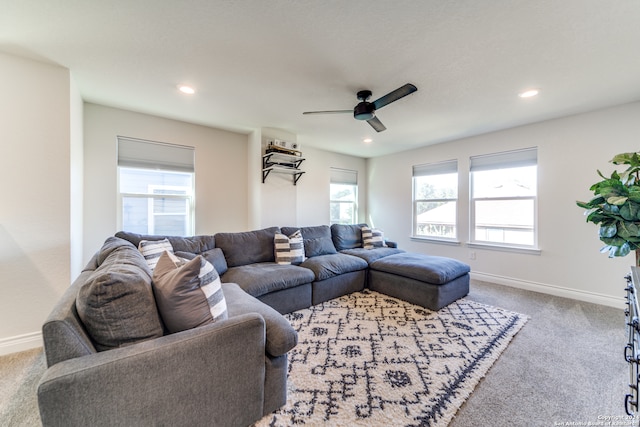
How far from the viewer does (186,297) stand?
4.09 feet

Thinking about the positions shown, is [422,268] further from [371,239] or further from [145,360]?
[145,360]

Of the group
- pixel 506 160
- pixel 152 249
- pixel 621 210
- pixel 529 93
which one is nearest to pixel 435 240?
pixel 506 160

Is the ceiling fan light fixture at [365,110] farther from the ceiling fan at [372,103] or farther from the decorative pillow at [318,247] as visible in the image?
the decorative pillow at [318,247]

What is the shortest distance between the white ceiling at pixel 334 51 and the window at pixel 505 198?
88 cm

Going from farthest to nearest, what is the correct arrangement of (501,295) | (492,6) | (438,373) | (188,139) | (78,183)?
(188,139) → (501,295) → (78,183) → (438,373) → (492,6)

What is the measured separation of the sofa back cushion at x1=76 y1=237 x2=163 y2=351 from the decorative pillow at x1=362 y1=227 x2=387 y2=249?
11.3ft

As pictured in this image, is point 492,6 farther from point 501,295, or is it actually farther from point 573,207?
point 501,295

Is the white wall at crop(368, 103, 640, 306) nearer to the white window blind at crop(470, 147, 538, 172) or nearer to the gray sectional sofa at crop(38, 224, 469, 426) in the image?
the white window blind at crop(470, 147, 538, 172)

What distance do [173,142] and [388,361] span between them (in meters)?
3.68

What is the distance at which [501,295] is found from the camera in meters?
3.35

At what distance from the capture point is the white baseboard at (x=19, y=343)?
2.05 m

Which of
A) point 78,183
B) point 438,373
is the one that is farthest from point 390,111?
point 78,183

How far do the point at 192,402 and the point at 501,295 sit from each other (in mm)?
3762

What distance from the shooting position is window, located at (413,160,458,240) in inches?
178
